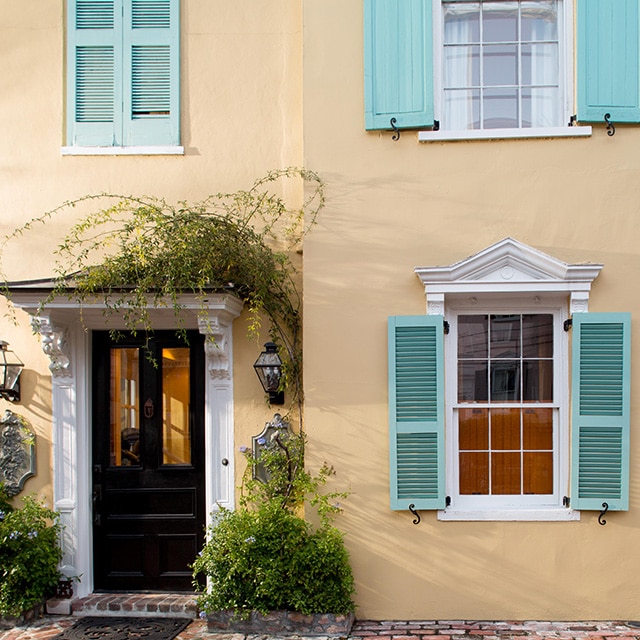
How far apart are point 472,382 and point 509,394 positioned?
0.31 meters

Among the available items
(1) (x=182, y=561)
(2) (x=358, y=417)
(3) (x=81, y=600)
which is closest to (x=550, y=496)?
(2) (x=358, y=417)

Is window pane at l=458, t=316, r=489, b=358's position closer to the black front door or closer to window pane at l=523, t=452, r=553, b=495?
window pane at l=523, t=452, r=553, b=495

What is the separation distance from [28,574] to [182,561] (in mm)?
1272

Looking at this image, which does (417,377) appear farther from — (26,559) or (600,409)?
(26,559)

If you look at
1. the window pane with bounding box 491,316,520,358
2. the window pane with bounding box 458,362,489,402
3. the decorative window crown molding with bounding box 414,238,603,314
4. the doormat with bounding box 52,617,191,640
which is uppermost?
the decorative window crown molding with bounding box 414,238,603,314

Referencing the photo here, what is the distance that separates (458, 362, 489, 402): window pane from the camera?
620cm

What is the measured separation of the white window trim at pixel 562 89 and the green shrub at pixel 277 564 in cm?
304

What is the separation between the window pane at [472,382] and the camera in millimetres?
6195

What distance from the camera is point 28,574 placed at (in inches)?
236

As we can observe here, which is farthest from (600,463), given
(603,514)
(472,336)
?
(472,336)

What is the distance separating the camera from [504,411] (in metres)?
6.17

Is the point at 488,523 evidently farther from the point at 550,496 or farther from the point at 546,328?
→ the point at 546,328

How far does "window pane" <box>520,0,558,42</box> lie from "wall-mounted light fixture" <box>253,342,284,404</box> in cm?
333

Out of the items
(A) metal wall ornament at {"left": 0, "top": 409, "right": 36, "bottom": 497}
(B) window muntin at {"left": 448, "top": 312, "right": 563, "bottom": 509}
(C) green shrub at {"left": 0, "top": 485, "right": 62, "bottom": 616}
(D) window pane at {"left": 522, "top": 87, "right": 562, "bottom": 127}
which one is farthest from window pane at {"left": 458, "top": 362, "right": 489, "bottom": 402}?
(A) metal wall ornament at {"left": 0, "top": 409, "right": 36, "bottom": 497}
